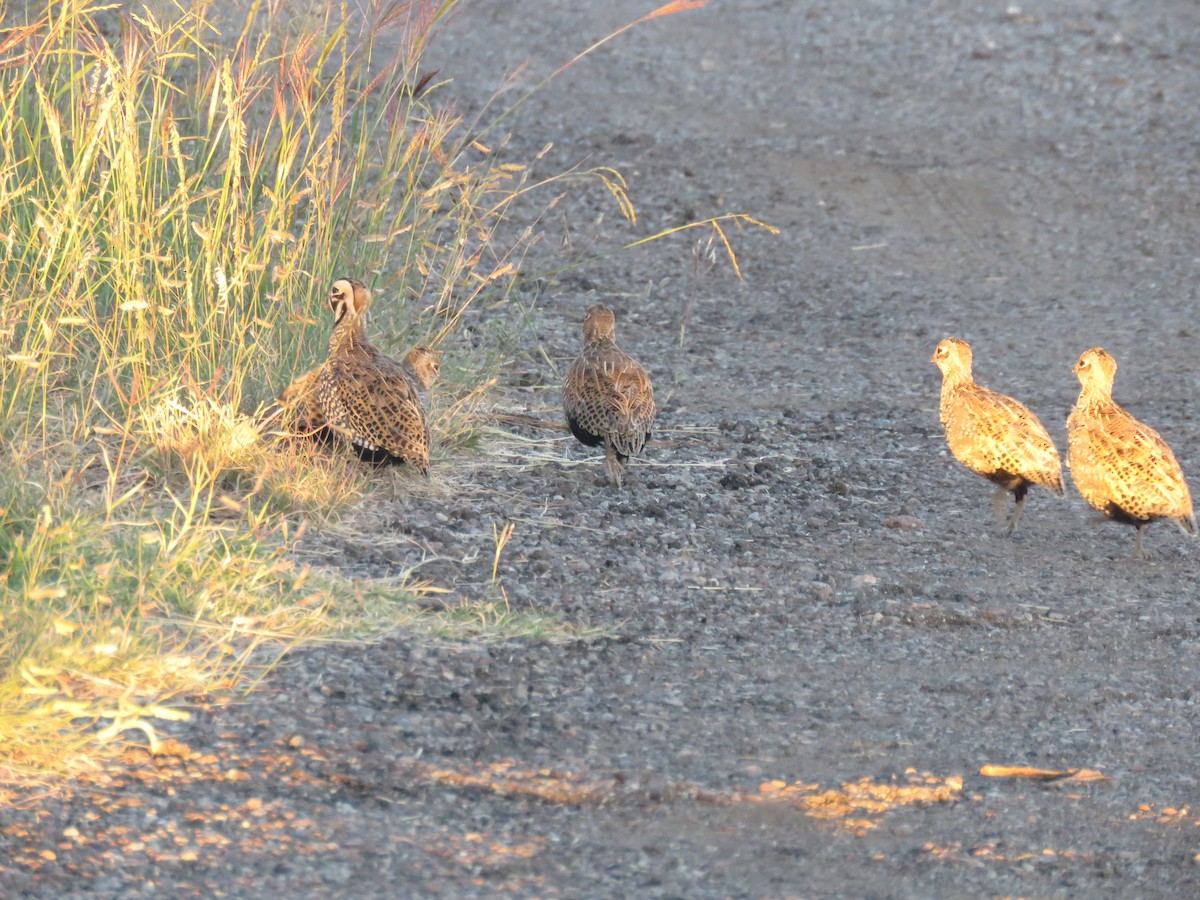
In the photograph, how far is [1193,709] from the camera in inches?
189

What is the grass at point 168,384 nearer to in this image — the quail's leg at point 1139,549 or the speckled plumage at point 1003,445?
the speckled plumage at point 1003,445

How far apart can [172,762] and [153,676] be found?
28 centimetres

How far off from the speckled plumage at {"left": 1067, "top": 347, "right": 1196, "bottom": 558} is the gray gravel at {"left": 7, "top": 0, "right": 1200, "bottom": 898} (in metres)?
0.20

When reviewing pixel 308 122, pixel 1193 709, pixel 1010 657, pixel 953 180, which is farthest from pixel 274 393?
pixel 953 180

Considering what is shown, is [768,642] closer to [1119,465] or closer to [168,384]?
[1119,465]

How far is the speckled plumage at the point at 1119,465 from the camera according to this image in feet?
19.9

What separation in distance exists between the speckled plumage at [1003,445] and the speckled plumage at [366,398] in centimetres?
210

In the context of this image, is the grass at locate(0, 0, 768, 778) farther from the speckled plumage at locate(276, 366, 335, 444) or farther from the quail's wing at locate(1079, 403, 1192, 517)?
the quail's wing at locate(1079, 403, 1192, 517)

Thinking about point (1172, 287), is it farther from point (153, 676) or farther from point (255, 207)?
point (153, 676)

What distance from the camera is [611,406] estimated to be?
6316mm

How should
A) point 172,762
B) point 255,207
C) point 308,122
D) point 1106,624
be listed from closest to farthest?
1. point 172,762
2. point 1106,624
3. point 308,122
4. point 255,207

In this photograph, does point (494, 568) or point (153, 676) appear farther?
point (494, 568)

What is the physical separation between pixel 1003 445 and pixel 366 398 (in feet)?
7.84

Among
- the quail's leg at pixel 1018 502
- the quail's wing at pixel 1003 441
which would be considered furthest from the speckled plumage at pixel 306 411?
the quail's leg at pixel 1018 502
